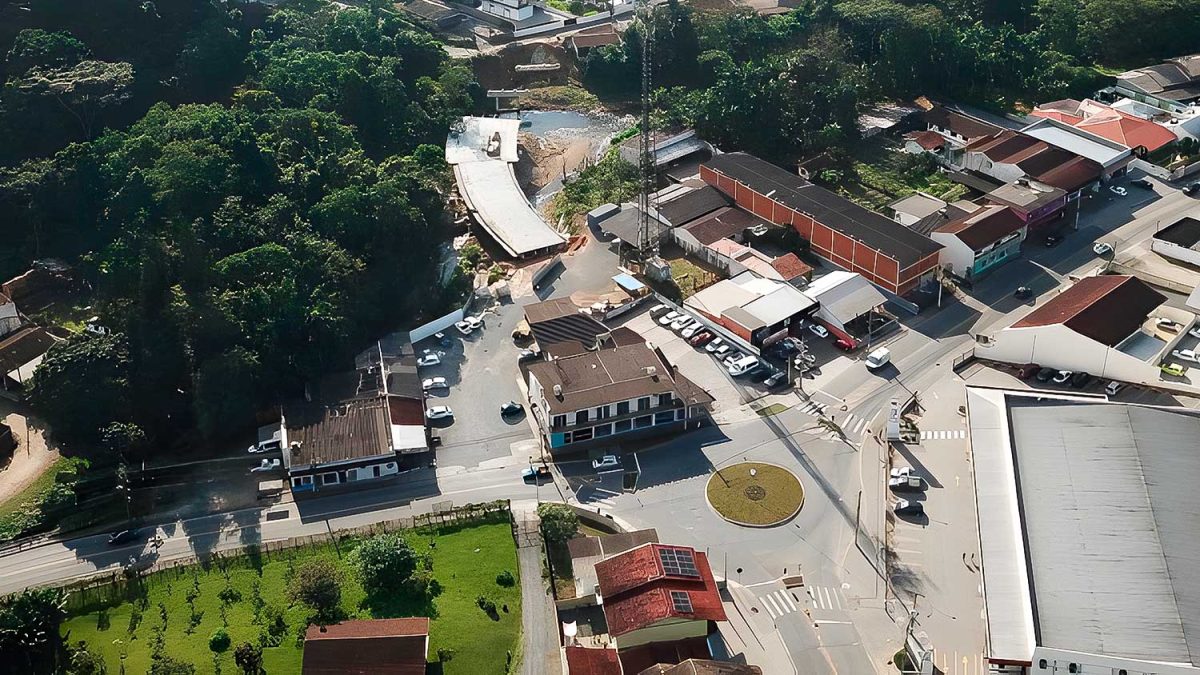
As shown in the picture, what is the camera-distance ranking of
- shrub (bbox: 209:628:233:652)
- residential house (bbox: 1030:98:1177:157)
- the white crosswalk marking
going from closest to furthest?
shrub (bbox: 209:628:233:652), the white crosswalk marking, residential house (bbox: 1030:98:1177:157)

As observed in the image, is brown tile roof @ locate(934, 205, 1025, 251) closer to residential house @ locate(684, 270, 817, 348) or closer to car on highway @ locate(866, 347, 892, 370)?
car on highway @ locate(866, 347, 892, 370)

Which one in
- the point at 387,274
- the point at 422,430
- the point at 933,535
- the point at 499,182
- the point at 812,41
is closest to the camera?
the point at 933,535

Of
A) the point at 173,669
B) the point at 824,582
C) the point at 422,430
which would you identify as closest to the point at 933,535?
the point at 824,582

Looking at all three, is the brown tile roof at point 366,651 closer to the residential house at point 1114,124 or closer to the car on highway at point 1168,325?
the car on highway at point 1168,325

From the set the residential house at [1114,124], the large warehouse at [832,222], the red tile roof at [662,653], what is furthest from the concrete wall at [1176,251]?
the red tile roof at [662,653]

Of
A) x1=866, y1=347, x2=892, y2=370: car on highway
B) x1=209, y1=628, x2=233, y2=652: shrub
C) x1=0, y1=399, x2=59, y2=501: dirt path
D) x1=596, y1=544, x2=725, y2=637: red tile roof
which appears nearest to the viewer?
x1=596, y1=544, x2=725, y2=637: red tile roof

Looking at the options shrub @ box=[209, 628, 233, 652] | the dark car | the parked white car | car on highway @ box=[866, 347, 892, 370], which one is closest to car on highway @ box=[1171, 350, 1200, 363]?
car on highway @ box=[866, 347, 892, 370]

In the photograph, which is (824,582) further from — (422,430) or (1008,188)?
(1008,188)
